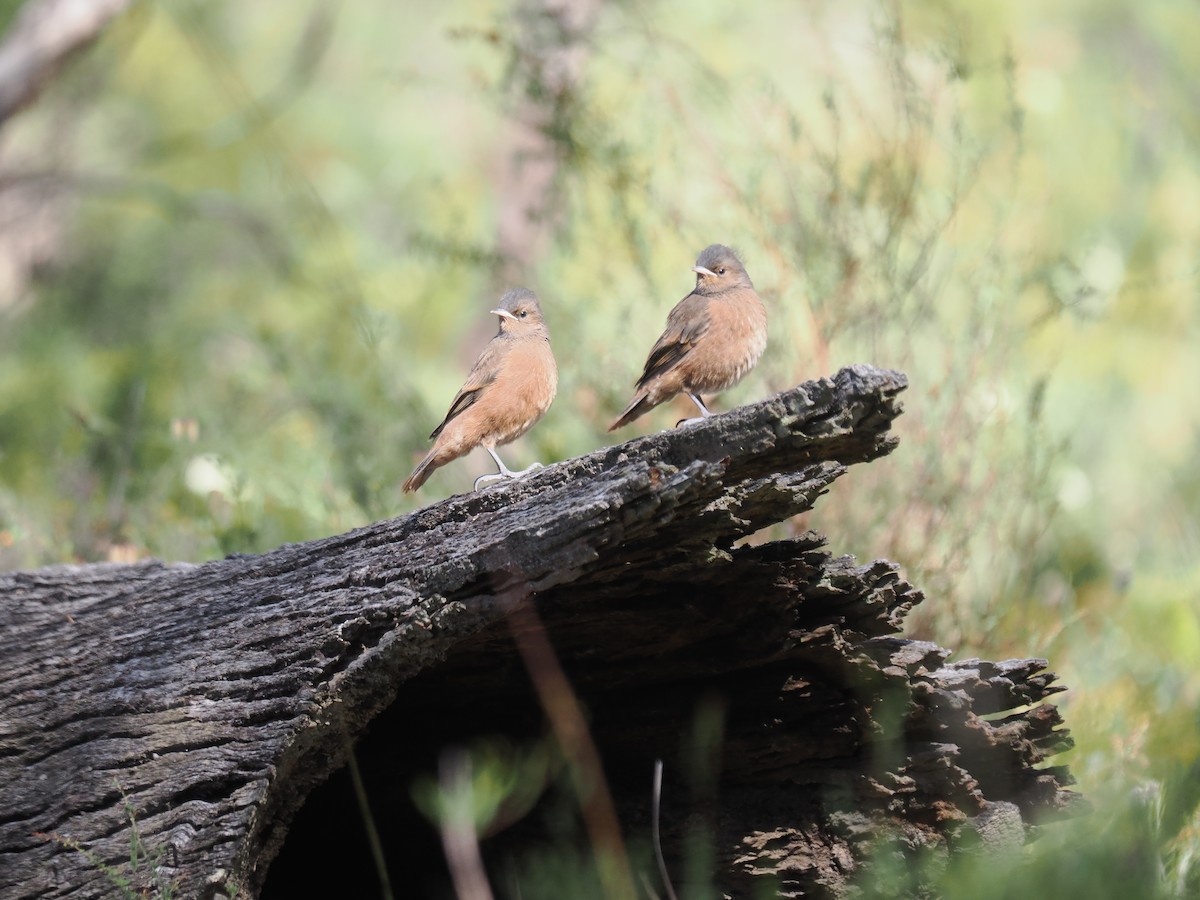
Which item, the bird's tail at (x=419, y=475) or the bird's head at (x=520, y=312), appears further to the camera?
the bird's head at (x=520, y=312)

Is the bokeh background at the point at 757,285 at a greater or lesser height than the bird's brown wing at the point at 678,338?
greater

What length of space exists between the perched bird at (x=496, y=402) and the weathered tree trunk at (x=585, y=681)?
1.96 ft

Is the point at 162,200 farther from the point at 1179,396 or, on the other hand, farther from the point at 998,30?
the point at 1179,396

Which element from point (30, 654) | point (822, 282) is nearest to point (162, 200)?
point (822, 282)

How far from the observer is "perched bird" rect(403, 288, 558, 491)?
3.57m

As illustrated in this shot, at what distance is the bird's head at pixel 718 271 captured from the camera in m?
3.67

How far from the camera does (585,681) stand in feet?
9.81

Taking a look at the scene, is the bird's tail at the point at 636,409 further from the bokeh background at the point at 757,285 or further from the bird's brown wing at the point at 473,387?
the bokeh background at the point at 757,285

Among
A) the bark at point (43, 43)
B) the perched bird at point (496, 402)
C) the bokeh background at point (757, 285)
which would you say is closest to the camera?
the perched bird at point (496, 402)

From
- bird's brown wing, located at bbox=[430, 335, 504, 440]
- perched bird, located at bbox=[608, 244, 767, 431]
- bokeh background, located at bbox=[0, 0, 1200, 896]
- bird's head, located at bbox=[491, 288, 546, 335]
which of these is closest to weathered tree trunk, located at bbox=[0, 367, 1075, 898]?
bokeh background, located at bbox=[0, 0, 1200, 896]

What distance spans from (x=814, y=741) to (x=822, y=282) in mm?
2557

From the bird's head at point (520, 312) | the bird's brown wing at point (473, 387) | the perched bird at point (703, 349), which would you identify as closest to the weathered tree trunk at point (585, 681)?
the bird's brown wing at point (473, 387)

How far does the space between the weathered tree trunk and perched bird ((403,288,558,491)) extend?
598 mm

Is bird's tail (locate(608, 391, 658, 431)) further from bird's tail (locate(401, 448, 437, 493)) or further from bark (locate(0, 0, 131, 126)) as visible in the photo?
bark (locate(0, 0, 131, 126))
